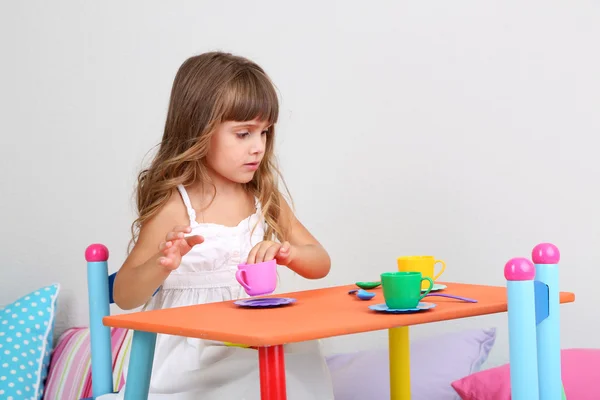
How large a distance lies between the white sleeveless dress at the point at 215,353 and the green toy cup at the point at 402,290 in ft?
0.84

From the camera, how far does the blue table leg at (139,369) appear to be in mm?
1178

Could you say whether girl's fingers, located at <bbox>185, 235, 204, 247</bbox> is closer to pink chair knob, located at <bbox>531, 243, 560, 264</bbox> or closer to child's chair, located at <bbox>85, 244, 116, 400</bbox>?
child's chair, located at <bbox>85, 244, 116, 400</bbox>

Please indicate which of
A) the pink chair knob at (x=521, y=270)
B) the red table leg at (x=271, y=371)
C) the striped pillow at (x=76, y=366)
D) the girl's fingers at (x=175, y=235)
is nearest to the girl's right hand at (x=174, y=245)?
the girl's fingers at (x=175, y=235)

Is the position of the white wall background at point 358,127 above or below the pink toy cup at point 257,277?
above

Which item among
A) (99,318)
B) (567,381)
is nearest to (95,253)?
(99,318)

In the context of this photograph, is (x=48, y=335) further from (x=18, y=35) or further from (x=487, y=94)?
(x=487, y=94)

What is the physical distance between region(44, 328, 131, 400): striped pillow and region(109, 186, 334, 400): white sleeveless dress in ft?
1.89

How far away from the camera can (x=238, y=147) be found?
1.53m

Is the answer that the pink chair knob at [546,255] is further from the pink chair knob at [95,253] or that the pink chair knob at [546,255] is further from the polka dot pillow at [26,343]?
the polka dot pillow at [26,343]

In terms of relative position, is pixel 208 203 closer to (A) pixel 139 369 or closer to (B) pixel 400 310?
(A) pixel 139 369

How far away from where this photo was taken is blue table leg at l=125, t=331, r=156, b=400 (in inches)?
46.4

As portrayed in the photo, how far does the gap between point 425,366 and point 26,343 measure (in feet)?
3.50

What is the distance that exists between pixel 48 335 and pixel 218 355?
40.8 inches

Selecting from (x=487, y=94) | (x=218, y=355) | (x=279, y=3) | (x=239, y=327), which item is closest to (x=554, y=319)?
(x=239, y=327)
